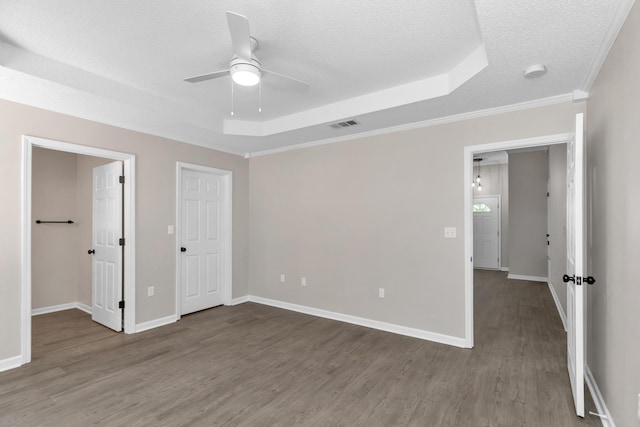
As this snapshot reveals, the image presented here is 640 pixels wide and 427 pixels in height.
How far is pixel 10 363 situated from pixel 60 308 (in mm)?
2207

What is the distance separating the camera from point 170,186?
4.36 metres

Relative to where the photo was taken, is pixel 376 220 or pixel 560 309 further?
pixel 560 309

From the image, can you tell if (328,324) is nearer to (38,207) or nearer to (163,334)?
(163,334)

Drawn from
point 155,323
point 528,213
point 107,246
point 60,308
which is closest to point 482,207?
point 528,213

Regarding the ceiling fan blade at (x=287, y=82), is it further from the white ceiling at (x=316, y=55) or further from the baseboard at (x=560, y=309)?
the baseboard at (x=560, y=309)

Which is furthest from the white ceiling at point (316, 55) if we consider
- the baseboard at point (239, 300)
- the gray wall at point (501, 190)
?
the gray wall at point (501, 190)

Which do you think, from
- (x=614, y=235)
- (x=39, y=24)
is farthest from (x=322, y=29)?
(x=614, y=235)

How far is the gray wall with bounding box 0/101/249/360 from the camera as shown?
2.97 metres

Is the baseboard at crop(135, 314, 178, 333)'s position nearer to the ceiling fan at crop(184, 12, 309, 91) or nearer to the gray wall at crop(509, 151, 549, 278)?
the ceiling fan at crop(184, 12, 309, 91)

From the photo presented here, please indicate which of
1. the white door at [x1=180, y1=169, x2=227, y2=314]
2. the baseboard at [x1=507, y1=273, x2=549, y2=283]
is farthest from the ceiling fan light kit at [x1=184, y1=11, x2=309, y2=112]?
the baseboard at [x1=507, y1=273, x2=549, y2=283]

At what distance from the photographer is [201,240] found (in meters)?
4.88

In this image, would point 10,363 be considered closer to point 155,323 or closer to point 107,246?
point 155,323

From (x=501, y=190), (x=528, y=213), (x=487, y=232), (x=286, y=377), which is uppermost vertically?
(x=501, y=190)

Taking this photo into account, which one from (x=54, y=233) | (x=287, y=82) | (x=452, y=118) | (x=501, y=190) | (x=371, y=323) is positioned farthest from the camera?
(x=501, y=190)
